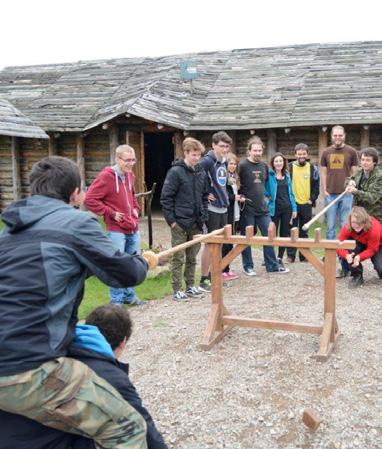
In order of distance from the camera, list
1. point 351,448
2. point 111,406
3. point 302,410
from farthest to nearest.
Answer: point 302,410, point 351,448, point 111,406

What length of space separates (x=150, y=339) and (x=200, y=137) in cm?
991

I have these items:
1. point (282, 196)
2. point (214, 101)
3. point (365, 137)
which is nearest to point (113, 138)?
point (214, 101)

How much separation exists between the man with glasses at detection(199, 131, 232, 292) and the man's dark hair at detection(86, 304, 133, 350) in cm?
421

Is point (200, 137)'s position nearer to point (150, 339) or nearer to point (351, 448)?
point (150, 339)

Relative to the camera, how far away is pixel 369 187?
755 centimetres

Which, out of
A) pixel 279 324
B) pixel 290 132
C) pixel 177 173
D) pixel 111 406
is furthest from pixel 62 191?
pixel 290 132

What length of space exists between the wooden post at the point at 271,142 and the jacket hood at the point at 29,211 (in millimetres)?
11937

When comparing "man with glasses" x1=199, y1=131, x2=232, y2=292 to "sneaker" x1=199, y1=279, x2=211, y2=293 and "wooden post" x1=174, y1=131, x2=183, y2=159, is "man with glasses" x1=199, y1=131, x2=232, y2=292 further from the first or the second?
"wooden post" x1=174, y1=131, x2=183, y2=159

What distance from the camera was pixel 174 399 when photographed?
433 centimetres

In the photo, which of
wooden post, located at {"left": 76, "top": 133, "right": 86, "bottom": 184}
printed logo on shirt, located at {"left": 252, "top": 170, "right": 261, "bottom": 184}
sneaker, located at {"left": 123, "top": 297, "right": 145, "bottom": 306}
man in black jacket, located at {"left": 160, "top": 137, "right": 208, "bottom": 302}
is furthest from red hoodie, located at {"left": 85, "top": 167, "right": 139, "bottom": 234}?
wooden post, located at {"left": 76, "top": 133, "right": 86, "bottom": 184}

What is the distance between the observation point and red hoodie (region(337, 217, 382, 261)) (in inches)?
282

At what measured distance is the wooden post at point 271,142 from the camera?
46.3ft

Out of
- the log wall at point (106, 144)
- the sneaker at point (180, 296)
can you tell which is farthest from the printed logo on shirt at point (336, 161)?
the log wall at point (106, 144)

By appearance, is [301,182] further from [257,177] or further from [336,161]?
[257,177]
